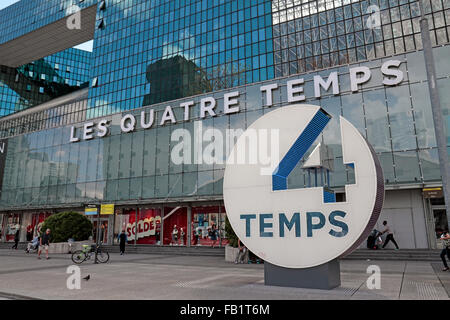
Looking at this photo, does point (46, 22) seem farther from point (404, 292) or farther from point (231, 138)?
point (404, 292)

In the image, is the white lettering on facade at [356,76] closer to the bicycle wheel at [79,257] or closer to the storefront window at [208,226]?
the storefront window at [208,226]

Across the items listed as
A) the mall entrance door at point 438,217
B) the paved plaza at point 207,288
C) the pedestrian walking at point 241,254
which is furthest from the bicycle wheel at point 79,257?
the mall entrance door at point 438,217

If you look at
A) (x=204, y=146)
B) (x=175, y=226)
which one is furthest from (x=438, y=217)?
(x=175, y=226)

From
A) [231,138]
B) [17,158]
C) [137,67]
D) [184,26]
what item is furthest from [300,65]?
[17,158]

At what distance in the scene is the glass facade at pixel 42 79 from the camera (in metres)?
102

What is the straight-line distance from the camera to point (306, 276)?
979 cm

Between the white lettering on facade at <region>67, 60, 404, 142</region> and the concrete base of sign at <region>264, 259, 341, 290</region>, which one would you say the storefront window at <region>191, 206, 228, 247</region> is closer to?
the white lettering on facade at <region>67, 60, 404, 142</region>

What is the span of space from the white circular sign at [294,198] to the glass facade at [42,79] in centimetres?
11188

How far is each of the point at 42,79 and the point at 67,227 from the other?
308 feet

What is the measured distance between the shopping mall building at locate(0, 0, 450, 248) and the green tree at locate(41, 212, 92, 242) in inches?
190

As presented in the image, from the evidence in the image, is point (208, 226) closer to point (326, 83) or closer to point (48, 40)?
point (326, 83)

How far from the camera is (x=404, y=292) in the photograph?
926cm
